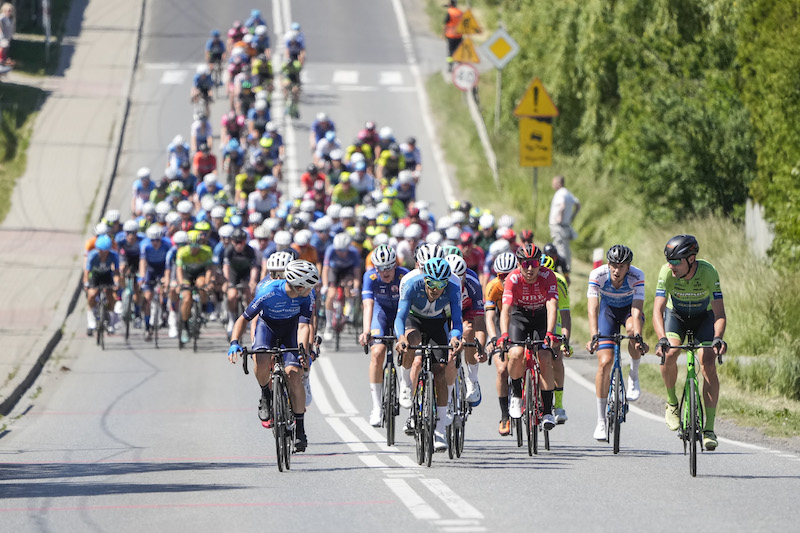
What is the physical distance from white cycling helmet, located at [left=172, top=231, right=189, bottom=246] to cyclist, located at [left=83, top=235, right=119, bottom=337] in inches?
45.0

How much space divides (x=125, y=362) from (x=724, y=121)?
12.5m

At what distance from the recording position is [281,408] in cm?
1279

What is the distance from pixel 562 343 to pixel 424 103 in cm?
2987

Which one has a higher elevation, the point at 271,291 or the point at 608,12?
the point at 608,12

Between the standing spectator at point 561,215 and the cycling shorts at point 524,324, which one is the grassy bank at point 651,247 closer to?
the standing spectator at point 561,215

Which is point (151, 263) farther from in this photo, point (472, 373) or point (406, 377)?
point (406, 377)

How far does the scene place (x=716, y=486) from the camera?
11.5 metres

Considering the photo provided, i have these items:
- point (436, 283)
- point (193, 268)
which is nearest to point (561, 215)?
point (193, 268)

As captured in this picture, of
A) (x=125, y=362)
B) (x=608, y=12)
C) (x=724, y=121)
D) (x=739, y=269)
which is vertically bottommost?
(x=125, y=362)

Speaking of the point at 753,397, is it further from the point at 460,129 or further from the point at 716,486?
the point at 460,129

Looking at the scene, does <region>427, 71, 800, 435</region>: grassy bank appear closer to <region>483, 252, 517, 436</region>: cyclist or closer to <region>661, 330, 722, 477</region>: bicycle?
<region>483, 252, 517, 436</region>: cyclist

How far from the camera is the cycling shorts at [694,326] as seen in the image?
1273cm

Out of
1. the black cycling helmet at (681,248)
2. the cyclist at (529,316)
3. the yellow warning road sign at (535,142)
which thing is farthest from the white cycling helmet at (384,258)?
the yellow warning road sign at (535,142)

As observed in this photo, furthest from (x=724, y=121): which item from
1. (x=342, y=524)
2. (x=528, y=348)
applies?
(x=342, y=524)
